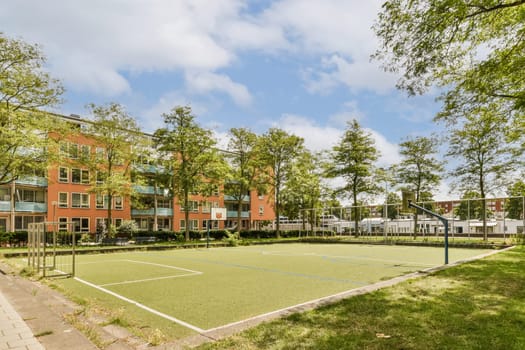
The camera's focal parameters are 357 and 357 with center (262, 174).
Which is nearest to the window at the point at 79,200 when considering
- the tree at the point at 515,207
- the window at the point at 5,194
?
the window at the point at 5,194

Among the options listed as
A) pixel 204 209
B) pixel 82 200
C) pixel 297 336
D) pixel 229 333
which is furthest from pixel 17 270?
pixel 204 209

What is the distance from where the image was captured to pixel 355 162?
38.1 meters

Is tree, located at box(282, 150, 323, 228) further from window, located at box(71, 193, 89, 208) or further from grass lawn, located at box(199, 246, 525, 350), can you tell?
grass lawn, located at box(199, 246, 525, 350)

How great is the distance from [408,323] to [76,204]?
153 feet

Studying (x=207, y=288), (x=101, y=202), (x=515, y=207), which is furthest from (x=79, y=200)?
(x=515, y=207)

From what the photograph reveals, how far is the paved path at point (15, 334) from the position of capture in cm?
471

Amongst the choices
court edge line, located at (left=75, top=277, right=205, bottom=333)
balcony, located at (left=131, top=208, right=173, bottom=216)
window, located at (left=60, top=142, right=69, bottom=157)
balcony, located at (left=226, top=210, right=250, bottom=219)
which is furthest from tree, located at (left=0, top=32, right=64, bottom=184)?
balcony, located at (left=226, top=210, right=250, bottom=219)

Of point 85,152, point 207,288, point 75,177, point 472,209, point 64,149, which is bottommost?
point 207,288

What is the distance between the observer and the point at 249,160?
1655 inches

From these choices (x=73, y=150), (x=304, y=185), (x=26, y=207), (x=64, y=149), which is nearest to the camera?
(x=73, y=150)

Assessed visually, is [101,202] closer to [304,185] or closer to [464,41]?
[304,185]

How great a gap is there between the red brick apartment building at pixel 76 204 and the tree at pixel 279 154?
3.51 meters

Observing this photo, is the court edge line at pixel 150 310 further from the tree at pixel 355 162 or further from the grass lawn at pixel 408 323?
the tree at pixel 355 162

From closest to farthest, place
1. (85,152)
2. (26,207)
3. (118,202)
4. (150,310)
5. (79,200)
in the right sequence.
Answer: (150,310)
(85,152)
(26,207)
(79,200)
(118,202)
